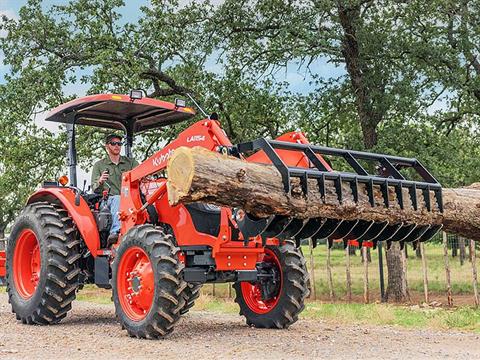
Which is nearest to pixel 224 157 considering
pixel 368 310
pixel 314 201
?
pixel 314 201

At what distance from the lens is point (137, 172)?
919cm

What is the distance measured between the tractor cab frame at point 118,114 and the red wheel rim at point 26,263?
3.32 ft

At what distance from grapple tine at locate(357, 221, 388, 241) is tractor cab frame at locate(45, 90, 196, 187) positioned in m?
3.66

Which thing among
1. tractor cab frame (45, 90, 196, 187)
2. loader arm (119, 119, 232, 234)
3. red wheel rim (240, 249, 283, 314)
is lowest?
red wheel rim (240, 249, 283, 314)

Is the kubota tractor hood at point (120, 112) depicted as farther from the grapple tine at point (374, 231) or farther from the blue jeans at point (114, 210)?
the grapple tine at point (374, 231)

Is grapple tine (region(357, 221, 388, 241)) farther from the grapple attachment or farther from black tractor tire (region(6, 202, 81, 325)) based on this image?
black tractor tire (region(6, 202, 81, 325))

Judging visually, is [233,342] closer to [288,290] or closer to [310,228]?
[288,290]

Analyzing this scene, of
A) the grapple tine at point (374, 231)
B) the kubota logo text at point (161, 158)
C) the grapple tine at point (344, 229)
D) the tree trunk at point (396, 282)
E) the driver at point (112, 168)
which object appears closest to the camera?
the grapple tine at point (344, 229)

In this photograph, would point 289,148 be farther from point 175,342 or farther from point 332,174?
point 175,342

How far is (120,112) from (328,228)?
4.42m

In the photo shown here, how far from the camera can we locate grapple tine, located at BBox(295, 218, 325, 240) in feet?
24.7

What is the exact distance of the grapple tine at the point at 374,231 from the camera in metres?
7.91

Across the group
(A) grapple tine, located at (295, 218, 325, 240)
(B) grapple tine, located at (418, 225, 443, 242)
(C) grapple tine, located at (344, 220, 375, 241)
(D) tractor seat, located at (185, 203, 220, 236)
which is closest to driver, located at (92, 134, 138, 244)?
(D) tractor seat, located at (185, 203, 220, 236)

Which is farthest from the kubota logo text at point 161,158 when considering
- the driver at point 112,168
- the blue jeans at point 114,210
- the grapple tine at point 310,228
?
the grapple tine at point 310,228
